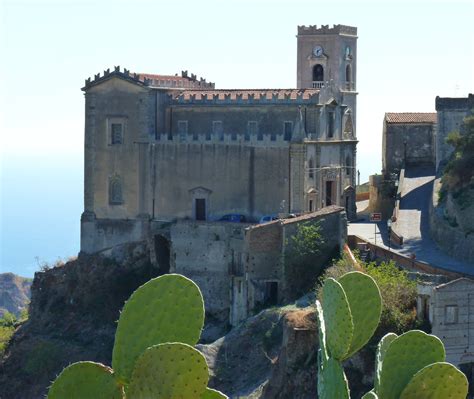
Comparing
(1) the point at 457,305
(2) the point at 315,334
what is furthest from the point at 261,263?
(1) the point at 457,305

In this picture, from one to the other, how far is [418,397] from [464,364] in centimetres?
2089

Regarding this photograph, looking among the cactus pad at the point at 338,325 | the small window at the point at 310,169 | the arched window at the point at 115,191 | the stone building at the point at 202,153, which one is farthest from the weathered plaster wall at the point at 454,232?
the cactus pad at the point at 338,325

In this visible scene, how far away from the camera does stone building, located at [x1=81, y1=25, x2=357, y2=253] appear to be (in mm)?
46188

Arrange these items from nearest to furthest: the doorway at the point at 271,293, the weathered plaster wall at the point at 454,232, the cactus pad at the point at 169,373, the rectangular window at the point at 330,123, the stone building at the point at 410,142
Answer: the cactus pad at the point at 169,373
the weathered plaster wall at the point at 454,232
the doorway at the point at 271,293
the rectangular window at the point at 330,123
the stone building at the point at 410,142

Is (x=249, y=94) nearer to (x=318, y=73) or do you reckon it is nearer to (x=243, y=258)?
(x=243, y=258)

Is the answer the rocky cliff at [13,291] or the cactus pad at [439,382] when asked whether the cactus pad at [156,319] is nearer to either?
the cactus pad at [439,382]

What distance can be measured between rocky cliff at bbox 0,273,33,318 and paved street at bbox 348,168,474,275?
58.9 meters

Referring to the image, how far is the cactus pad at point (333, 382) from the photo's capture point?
426 inches

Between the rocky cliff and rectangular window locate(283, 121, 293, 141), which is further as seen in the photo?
the rocky cliff

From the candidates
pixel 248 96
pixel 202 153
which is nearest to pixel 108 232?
pixel 202 153

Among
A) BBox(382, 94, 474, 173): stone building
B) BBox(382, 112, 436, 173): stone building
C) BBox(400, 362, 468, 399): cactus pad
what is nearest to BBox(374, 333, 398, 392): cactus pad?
BBox(400, 362, 468, 399): cactus pad

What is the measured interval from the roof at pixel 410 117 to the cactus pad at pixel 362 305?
44.9 metres

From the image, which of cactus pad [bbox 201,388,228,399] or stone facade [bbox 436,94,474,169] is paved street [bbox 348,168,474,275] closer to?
stone facade [bbox 436,94,474,169]

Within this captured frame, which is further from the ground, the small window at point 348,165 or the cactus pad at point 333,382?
the small window at point 348,165
